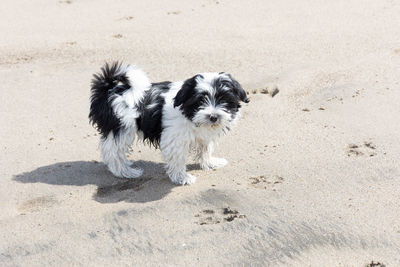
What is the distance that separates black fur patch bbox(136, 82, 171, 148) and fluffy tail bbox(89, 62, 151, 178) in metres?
0.06

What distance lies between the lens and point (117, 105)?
19.3 ft

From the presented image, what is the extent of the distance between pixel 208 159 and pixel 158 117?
771 millimetres

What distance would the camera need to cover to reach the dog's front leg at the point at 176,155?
5707mm

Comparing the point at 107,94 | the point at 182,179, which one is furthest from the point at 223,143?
the point at 107,94

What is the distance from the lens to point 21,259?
4.98 metres

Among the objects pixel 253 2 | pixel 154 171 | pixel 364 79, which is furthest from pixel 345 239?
pixel 253 2

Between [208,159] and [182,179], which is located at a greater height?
[208,159]

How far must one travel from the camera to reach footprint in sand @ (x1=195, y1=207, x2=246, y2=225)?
5.26 m

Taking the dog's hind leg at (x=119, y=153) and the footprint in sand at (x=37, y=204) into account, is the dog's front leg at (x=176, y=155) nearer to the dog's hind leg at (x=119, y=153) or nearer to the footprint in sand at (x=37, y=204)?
the dog's hind leg at (x=119, y=153)

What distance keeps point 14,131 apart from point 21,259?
2.51 m

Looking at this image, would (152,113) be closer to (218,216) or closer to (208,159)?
(208,159)

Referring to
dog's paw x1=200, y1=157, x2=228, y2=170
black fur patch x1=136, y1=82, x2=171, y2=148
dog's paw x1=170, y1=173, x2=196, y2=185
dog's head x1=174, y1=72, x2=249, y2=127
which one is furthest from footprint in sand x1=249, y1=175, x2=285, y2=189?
black fur patch x1=136, y1=82, x2=171, y2=148

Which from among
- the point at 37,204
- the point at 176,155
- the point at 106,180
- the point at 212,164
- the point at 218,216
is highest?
the point at 176,155

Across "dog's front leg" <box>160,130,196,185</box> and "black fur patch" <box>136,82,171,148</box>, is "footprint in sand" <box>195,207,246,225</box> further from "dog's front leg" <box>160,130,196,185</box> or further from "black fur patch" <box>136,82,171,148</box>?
"black fur patch" <box>136,82,171,148</box>
